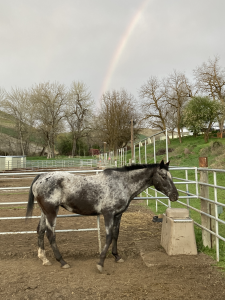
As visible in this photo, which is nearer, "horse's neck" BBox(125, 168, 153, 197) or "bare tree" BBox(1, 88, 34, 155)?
"horse's neck" BBox(125, 168, 153, 197)

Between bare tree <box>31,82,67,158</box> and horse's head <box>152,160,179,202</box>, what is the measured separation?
45630 mm

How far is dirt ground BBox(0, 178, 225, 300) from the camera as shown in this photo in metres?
2.86

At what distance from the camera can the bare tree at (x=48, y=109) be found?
154 feet

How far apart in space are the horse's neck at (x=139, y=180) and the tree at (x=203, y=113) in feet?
88.7

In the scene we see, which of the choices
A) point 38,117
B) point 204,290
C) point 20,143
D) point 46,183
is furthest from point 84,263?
point 20,143

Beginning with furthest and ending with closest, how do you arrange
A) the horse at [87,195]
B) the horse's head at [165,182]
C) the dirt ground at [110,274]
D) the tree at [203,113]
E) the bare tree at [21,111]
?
1. the bare tree at [21,111]
2. the tree at [203,113]
3. the horse's head at [165,182]
4. the horse at [87,195]
5. the dirt ground at [110,274]

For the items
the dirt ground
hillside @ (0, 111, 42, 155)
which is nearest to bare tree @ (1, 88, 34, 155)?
hillside @ (0, 111, 42, 155)

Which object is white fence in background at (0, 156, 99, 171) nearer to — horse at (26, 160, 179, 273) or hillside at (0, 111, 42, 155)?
hillside at (0, 111, 42, 155)

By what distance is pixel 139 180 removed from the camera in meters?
3.99

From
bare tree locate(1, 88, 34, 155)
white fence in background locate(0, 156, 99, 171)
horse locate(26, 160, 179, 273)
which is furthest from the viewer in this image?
bare tree locate(1, 88, 34, 155)

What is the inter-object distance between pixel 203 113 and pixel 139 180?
1076 inches

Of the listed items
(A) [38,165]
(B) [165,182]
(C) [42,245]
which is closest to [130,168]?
(B) [165,182]

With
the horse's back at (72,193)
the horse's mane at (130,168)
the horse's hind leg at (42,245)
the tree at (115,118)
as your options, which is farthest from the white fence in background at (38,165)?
the horse's back at (72,193)

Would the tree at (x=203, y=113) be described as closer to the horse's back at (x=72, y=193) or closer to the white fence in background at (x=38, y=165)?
the white fence in background at (x=38, y=165)
